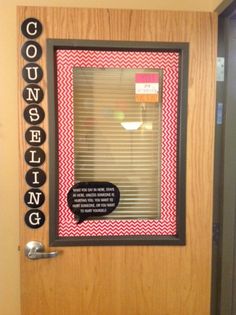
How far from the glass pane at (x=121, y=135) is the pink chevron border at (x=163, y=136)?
0.09 feet

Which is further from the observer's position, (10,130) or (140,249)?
(10,130)

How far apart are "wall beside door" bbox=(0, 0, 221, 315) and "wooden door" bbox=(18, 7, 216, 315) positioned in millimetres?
191

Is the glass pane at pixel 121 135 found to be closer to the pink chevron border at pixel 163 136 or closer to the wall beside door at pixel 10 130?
the pink chevron border at pixel 163 136

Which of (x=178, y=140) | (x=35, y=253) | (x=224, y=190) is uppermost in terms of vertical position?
(x=178, y=140)

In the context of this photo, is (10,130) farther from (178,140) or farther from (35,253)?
(178,140)

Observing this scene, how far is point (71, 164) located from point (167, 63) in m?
0.64

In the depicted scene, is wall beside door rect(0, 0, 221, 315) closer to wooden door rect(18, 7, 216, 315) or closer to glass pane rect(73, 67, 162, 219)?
wooden door rect(18, 7, 216, 315)

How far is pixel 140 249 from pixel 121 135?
0.55 metres

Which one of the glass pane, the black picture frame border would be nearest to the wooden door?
the black picture frame border

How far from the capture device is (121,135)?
50.9 inches

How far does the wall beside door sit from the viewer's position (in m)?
1.35

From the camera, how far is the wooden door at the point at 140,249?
1.20 m

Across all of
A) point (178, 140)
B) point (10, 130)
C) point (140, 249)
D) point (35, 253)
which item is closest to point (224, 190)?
point (178, 140)

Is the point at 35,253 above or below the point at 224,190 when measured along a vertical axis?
below
